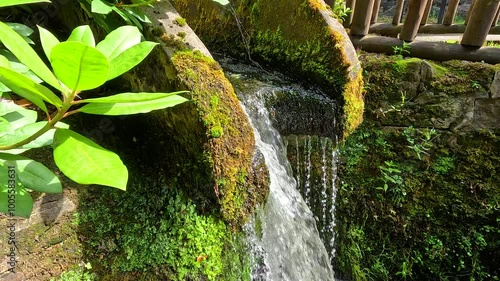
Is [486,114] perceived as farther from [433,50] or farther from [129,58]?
[129,58]

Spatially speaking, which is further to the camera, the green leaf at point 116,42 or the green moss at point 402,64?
the green moss at point 402,64

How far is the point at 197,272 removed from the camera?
1.70 m

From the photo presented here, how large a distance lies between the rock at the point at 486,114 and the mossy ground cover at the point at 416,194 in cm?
10

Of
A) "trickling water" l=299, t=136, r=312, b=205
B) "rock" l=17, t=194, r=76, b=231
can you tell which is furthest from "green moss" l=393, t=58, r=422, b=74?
"rock" l=17, t=194, r=76, b=231

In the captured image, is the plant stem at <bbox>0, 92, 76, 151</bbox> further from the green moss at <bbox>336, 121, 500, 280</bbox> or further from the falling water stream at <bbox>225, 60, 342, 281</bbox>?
the green moss at <bbox>336, 121, 500, 280</bbox>

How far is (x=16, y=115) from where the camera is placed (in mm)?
864

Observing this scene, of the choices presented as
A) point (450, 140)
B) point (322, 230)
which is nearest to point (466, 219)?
point (450, 140)

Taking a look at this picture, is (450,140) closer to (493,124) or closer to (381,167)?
(493,124)

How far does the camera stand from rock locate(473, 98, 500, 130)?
353cm

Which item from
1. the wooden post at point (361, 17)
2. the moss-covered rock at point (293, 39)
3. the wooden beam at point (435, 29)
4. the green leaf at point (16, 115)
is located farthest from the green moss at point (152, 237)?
the wooden beam at point (435, 29)

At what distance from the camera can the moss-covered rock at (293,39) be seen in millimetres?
2852

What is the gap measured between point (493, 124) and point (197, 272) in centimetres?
347

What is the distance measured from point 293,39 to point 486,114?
87.8 inches

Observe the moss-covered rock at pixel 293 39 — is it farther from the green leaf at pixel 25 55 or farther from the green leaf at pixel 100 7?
the green leaf at pixel 25 55
